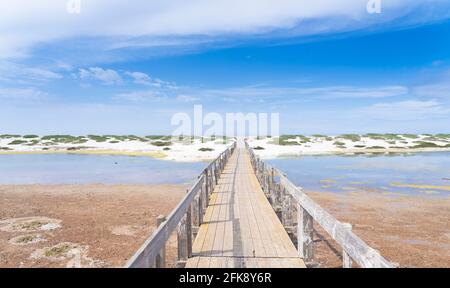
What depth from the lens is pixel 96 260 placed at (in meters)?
8.64

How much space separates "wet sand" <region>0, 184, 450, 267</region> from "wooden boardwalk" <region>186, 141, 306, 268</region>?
5.94 feet

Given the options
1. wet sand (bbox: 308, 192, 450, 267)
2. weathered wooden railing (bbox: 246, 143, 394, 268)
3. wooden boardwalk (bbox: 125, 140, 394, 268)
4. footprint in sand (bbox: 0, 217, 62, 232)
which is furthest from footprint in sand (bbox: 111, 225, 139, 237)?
wet sand (bbox: 308, 192, 450, 267)

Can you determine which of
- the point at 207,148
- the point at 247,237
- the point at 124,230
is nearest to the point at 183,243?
the point at 247,237

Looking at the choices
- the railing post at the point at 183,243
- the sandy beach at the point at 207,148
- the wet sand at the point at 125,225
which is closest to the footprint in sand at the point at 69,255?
the wet sand at the point at 125,225

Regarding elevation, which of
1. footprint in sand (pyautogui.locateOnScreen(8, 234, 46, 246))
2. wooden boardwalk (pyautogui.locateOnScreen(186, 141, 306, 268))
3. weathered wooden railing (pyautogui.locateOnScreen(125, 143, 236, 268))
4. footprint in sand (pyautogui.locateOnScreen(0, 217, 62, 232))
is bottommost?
footprint in sand (pyautogui.locateOnScreen(0, 217, 62, 232))

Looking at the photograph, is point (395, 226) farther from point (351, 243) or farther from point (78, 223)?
point (78, 223)

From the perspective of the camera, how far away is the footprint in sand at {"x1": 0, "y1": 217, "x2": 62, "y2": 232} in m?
11.3

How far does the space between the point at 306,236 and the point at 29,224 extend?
11.0m

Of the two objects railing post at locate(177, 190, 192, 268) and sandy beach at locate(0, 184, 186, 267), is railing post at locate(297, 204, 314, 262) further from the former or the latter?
sandy beach at locate(0, 184, 186, 267)

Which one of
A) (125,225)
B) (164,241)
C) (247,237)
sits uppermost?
(164,241)

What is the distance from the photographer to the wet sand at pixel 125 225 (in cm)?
884

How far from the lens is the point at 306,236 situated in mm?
5086
